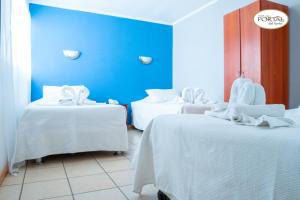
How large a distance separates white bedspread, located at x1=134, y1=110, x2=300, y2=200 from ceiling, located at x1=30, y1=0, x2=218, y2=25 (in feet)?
11.1

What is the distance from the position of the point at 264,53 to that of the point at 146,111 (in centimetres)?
224

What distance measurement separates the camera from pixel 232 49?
10.8ft

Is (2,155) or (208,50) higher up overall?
(208,50)

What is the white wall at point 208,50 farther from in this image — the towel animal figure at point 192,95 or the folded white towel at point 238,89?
the folded white towel at point 238,89

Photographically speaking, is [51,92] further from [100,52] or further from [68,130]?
[100,52]

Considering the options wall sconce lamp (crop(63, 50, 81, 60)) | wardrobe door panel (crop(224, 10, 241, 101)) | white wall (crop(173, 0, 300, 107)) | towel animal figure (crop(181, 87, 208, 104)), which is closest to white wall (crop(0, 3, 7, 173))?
towel animal figure (crop(181, 87, 208, 104))

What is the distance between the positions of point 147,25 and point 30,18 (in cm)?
241

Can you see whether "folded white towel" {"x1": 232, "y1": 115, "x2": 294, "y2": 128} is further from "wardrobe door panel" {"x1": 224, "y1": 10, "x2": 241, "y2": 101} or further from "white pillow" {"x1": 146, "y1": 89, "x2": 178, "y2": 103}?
"white pillow" {"x1": 146, "y1": 89, "x2": 178, "y2": 103}

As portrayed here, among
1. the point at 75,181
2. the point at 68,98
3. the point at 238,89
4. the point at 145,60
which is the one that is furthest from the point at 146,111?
the point at 238,89

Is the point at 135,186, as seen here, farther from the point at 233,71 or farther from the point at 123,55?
the point at 123,55

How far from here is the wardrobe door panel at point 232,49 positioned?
3201mm

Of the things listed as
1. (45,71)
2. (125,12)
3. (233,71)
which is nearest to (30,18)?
(45,71)

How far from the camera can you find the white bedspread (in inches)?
28.8

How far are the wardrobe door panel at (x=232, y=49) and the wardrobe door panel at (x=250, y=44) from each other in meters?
0.09
